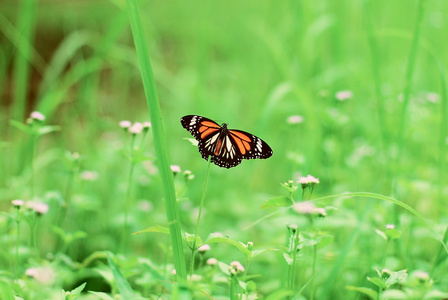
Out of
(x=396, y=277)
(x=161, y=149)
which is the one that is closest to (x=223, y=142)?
(x=161, y=149)

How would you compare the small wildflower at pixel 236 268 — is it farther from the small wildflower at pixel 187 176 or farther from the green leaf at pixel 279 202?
the small wildflower at pixel 187 176

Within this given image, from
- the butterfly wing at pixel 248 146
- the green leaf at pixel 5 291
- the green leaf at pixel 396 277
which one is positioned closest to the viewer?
the green leaf at pixel 5 291

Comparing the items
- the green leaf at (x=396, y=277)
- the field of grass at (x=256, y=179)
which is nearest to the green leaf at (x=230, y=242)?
the field of grass at (x=256, y=179)

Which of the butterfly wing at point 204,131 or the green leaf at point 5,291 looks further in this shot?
the butterfly wing at point 204,131

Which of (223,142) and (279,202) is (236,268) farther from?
(223,142)

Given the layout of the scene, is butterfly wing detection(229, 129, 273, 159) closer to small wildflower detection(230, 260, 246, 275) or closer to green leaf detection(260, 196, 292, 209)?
green leaf detection(260, 196, 292, 209)

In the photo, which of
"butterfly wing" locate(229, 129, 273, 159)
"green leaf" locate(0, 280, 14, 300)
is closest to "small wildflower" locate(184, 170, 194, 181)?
"butterfly wing" locate(229, 129, 273, 159)
